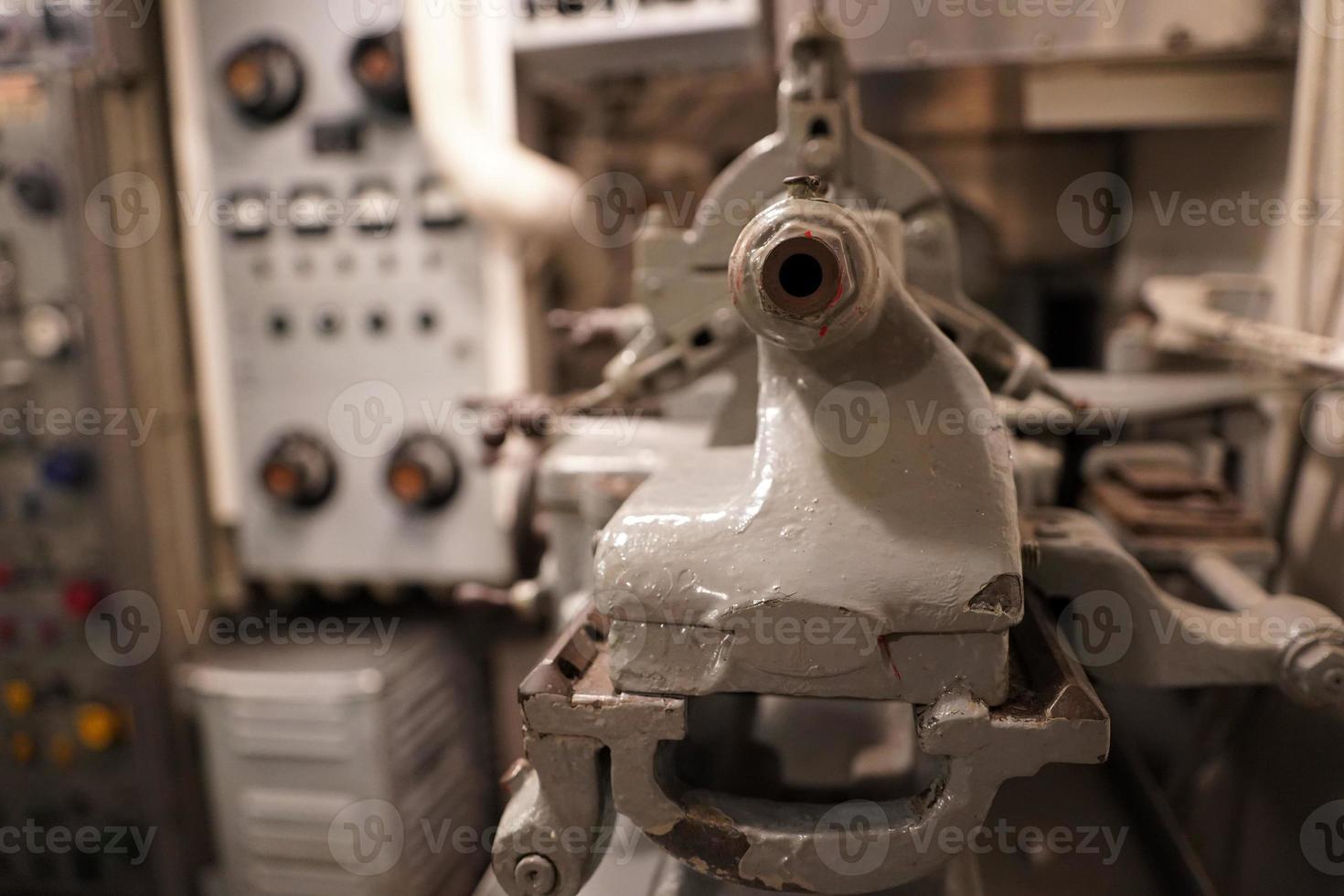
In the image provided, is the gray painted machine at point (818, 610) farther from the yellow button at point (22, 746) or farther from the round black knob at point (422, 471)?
the yellow button at point (22, 746)

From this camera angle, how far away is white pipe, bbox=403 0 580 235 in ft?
6.22

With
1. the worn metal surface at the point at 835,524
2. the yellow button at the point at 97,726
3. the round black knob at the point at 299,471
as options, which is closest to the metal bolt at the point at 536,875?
the worn metal surface at the point at 835,524

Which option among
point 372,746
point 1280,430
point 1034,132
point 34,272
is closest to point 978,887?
point 1280,430

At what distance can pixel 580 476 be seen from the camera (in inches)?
53.4

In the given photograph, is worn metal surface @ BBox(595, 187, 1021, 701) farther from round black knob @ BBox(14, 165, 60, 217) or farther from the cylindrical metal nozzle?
round black knob @ BBox(14, 165, 60, 217)

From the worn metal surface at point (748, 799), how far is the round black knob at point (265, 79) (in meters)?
1.90

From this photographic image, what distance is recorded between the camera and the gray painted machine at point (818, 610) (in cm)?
65

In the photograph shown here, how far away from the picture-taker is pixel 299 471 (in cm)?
217

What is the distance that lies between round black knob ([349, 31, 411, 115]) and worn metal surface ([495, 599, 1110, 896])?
5.65 ft

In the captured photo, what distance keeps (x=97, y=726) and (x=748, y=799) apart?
215 centimetres

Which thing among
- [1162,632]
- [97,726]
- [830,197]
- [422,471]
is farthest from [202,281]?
[1162,632]

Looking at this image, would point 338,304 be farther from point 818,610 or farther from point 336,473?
point 818,610

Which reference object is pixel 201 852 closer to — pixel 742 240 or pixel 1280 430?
pixel 742 240

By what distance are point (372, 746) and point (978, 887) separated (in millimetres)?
1529
